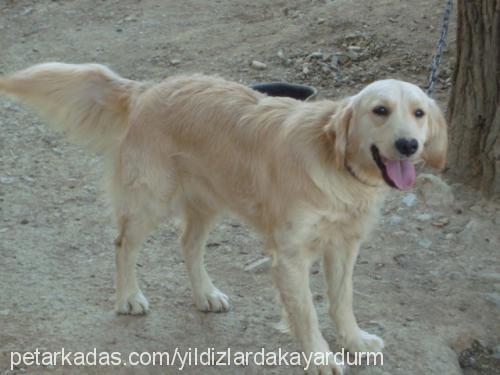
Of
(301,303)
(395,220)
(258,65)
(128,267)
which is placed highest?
(258,65)

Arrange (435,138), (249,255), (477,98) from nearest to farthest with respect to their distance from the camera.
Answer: (435,138)
(249,255)
(477,98)

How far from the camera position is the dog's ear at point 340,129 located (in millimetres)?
3514

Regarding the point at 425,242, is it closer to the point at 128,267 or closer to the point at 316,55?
the point at 128,267

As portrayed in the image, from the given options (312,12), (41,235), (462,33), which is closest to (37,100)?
(41,235)

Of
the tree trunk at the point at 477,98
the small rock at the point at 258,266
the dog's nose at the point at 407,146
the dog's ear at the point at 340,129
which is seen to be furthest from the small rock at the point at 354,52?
the dog's nose at the point at 407,146

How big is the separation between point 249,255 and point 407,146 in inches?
80.3

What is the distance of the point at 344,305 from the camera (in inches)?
159

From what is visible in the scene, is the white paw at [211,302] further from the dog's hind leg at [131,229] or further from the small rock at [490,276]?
the small rock at [490,276]

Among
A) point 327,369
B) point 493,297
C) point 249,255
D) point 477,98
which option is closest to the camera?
point 327,369

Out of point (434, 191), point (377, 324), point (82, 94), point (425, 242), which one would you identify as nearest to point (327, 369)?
point (377, 324)

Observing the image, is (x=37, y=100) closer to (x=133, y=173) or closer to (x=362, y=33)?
(x=133, y=173)

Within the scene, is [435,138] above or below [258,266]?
above

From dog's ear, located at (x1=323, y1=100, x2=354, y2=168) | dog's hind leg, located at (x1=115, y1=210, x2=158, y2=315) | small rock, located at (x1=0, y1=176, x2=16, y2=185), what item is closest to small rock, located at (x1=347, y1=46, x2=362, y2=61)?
small rock, located at (x1=0, y1=176, x2=16, y2=185)

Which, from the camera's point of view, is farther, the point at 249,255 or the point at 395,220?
the point at 395,220
